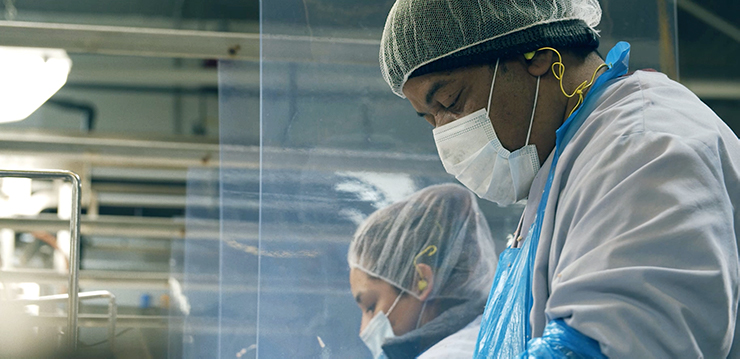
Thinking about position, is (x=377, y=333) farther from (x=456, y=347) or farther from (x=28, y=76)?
(x=28, y=76)

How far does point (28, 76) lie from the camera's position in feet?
8.16

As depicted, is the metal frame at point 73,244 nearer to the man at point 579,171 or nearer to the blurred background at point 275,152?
the blurred background at point 275,152

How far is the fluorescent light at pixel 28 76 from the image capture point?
2406 mm

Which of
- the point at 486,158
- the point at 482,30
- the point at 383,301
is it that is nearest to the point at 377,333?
the point at 383,301

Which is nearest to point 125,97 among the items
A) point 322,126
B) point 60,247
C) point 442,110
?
point 60,247

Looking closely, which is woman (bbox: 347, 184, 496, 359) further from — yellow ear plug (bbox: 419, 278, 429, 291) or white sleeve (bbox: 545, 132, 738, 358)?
white sleeve (bbox: 545, 132, 738, 358)

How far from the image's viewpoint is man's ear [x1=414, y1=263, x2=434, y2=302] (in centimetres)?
150

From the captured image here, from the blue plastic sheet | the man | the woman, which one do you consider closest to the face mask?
the woman

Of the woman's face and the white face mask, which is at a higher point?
the white face mask

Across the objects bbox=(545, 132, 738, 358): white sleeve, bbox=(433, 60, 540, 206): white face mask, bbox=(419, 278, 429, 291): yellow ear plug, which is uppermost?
bbox=(433, 60, 540, 206): white face mask

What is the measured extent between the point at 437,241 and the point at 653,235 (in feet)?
3.02

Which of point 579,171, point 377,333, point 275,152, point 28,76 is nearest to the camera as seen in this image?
point 579,171

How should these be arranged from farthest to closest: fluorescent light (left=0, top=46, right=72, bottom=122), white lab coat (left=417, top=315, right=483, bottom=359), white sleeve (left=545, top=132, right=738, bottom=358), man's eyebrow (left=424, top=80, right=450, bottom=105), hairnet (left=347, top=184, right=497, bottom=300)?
fluorescent light (left=0, top=46, right=72, bottom=122)
hairnet (left=347, top=184, right=497, bottom=300)
white lab coat (left=417, top=315, right=483, bottom=359)
man's eyebrow (left=424, top=80, right=450, bottom=105)
white sleeve (left=545, top=132, right=738, bottom=358)

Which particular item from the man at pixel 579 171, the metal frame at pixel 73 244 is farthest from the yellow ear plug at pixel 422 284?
the metal frame at pixel 73 244
